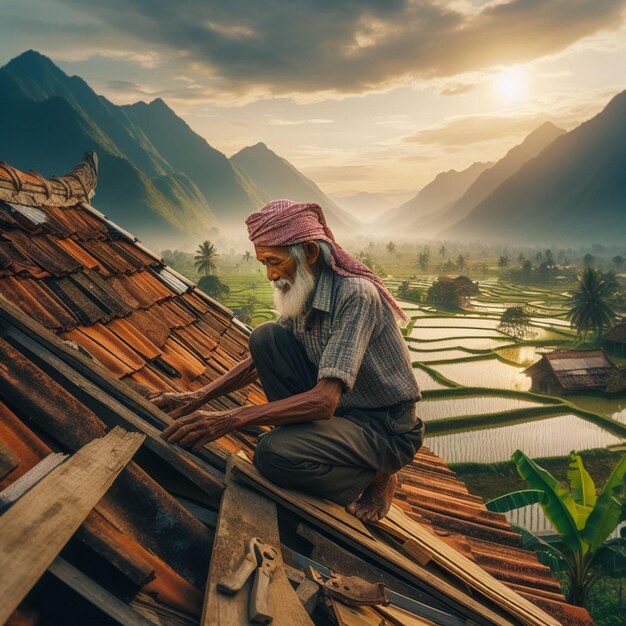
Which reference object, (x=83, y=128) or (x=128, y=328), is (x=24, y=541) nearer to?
(x=128, y=328)

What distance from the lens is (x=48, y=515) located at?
1.06m

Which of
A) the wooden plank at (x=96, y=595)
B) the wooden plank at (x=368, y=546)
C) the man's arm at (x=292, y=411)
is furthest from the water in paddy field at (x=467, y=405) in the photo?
the wooden plank at (x=96, y=595)

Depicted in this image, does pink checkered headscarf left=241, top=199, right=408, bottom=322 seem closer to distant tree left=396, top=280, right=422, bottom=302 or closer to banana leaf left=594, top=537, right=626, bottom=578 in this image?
banana leaf left=594, top=537, right=626, bottom=578

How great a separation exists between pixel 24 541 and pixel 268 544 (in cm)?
66

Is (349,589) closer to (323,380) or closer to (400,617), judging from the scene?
(400,617)

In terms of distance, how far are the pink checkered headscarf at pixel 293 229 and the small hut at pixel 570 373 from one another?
25264 millimetres

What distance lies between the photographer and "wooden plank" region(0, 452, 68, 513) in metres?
1.12

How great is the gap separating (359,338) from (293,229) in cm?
53

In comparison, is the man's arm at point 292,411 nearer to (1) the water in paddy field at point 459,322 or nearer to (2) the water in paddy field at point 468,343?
(2) the water in paddy field at point 468,343

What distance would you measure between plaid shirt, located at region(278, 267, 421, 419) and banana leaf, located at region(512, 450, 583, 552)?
5747mm

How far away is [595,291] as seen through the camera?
35031mm

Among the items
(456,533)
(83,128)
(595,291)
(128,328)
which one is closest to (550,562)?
(456,533)

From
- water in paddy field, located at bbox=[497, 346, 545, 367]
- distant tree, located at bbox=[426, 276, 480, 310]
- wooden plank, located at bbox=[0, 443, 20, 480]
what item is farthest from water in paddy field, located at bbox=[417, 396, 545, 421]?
distant tree, located at bbox=[426, 276, 480, 310]

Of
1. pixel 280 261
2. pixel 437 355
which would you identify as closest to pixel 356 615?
pixel 280 261
